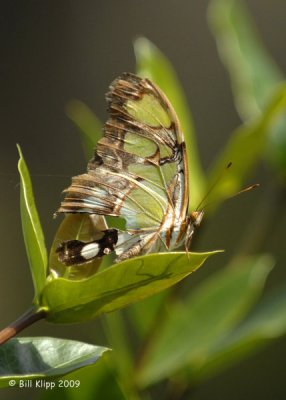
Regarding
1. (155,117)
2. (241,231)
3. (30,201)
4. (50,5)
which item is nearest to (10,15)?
(50,5)

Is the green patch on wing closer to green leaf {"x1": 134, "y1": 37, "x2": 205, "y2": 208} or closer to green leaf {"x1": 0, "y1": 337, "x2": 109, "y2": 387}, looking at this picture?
green leaf {"x1": 134, "y1": 37, "x2": 205, "y2": 208}

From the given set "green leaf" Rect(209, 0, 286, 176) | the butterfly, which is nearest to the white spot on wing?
the butterfly

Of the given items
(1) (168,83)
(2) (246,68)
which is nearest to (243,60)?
(2) (246,68)

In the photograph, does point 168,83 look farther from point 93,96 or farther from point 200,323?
point 93,96

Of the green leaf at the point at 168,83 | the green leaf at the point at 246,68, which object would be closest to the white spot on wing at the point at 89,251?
the green leaf at the point at 168,83

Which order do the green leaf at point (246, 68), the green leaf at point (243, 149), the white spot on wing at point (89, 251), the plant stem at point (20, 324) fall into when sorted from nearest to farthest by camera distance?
the plant stem at point (20, 324)
the white spot on wing at point (89, 251)
the green leaf at point (243, 149)
the green leaf at point (246, 68)

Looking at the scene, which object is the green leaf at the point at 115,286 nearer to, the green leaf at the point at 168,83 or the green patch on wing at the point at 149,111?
the green patch on wing at the point at 149,111
